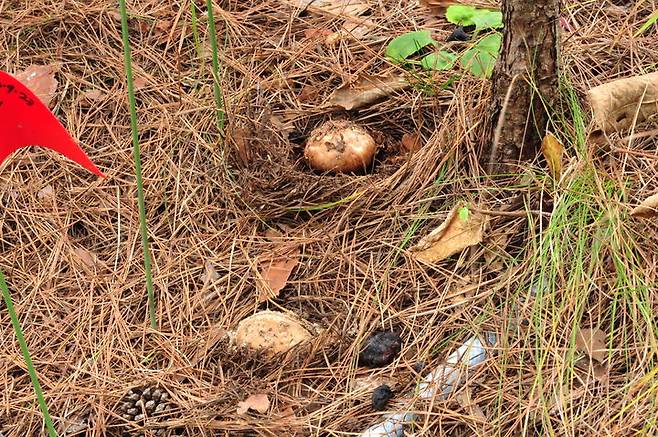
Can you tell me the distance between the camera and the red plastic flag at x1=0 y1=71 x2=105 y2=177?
1.48m

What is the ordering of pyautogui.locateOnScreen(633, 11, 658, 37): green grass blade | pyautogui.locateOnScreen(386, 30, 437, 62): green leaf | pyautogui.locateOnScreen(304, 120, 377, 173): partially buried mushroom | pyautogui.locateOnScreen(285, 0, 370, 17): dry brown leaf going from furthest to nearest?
pyautogui.locateOnScreen(285, 0, 370, 17): dry brown leaf, pyautogui.locateOnScreen(386, 30, 437, 62): green leaf, pyautogui.locateOnScreen(304, 120, 377, 173): partially buried mushroom, pyautogui.locateOnScreen(633, 11, 658, 37): green grass blade

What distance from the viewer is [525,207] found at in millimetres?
2041

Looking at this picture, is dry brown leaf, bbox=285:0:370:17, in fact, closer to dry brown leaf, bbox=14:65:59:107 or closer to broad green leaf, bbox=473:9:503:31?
broad green leaf, bbox=473:9:503:31

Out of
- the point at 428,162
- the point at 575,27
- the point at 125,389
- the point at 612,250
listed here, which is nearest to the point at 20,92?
the point at 125,389

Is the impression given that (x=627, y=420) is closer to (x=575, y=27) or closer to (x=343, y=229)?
(x=343, y=229)

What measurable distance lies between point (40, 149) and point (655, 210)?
171 centimetres

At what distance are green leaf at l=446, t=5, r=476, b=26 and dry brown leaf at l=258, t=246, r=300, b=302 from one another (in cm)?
92

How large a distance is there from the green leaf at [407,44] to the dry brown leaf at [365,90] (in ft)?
0.28

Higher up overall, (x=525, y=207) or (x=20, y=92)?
(x=20, y=92)

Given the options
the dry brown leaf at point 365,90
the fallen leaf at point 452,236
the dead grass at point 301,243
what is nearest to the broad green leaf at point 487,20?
the dead grass at point 301,243

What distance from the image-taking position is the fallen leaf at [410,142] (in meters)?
2.33

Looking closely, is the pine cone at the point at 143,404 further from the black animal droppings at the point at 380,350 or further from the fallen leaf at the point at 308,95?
the fallen leaf at the point at 308,95

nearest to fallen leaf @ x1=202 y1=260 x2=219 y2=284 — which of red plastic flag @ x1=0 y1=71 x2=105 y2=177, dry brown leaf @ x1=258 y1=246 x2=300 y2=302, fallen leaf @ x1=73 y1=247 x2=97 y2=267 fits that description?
dry brown leaf @ x1=258 y1=246 x2=300 y2=302

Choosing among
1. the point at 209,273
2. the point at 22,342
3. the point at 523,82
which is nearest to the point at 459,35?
the point at 523,82
